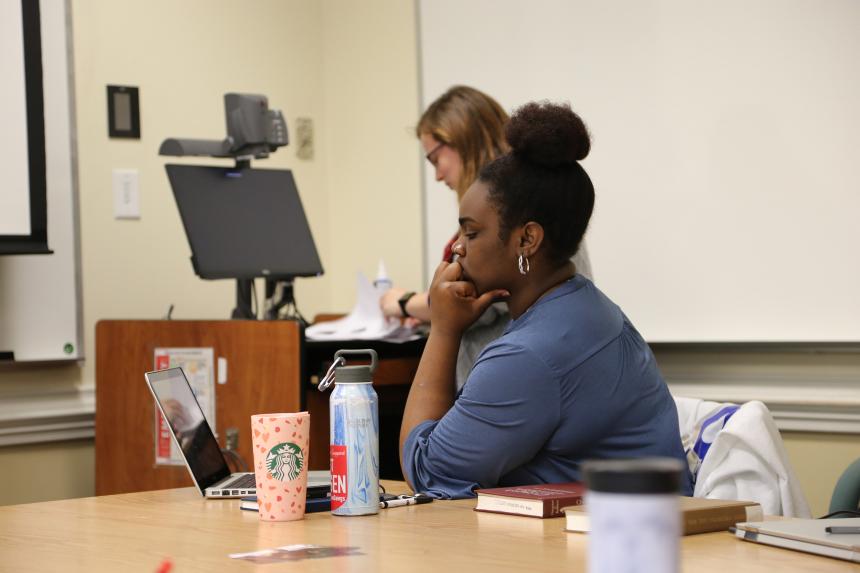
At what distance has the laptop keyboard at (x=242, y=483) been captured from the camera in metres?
1.74

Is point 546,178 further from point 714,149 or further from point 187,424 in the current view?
point 714,149

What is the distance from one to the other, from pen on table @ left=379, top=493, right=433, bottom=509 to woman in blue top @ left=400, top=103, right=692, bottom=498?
1.7 inches

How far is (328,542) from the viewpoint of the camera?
4.18 ft

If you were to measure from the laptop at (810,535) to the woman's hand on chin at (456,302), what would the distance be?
0.68 meters

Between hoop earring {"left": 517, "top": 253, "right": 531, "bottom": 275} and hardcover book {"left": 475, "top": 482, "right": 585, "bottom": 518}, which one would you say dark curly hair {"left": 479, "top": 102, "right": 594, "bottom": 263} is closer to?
hoop earring {"left": 517, "top": 253, "right": 531, "bottom": 275}

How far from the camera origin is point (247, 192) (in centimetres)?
298

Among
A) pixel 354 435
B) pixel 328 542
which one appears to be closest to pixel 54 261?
pixel 354 435

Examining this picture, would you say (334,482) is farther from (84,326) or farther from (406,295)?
(84,326)

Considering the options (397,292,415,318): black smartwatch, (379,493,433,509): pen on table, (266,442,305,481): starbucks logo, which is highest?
(397,292,415,318): black smartwatch

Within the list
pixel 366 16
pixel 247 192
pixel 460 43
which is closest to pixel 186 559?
pixel 247 192

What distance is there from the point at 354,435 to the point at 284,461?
102 millimetres

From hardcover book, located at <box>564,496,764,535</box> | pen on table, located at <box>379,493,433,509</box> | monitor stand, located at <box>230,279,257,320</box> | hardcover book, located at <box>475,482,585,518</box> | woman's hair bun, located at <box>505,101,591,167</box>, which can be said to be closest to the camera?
hardcover book, located at <box>564,496,764,535</box>

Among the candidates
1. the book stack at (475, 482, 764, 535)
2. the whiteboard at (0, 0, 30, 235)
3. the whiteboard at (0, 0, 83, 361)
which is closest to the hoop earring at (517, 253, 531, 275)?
the book stack at (475, 482, 764, 535)

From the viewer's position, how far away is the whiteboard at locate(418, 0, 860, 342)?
2.58m
